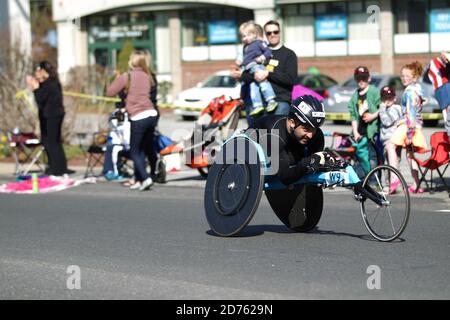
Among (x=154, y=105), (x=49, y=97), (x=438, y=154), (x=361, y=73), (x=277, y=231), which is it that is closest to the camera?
(x=277, y=231)

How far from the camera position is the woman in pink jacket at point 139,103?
14453 millimetres

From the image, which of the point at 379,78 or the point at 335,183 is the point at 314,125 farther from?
the point at 379,78

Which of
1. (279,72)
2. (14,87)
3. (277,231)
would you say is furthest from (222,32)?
(277,231)

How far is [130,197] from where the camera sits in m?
14.1

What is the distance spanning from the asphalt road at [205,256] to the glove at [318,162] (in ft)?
2.27

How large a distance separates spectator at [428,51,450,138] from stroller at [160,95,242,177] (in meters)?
3.42

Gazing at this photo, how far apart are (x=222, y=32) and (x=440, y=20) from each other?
10.0m

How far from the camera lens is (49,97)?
16250 mm

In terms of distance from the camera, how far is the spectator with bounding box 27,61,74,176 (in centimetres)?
1623

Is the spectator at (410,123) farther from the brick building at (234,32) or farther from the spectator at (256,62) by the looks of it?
the brick building at (234,32)

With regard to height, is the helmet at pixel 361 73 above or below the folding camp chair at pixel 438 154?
above

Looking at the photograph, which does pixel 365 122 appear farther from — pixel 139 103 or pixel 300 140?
pixel 300 140
